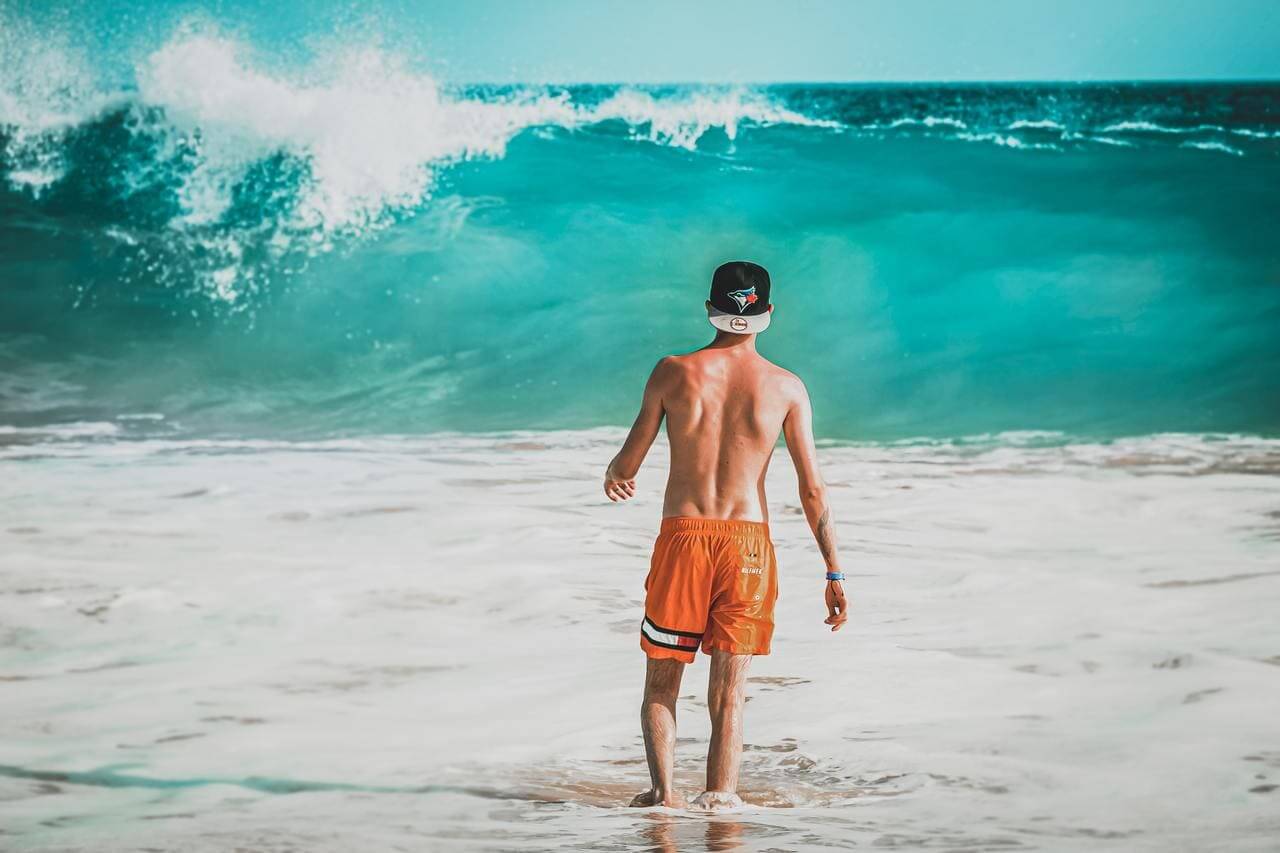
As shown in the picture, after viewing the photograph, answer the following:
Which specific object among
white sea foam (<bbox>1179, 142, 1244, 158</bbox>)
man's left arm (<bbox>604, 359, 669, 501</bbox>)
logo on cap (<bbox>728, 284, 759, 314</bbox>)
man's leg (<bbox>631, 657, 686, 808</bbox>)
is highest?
white sea foam (<bbox>1179, 142, 1244, 158</bbox>)

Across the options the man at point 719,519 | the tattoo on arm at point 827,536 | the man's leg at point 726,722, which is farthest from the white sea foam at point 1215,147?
the man's leg at point 726,722

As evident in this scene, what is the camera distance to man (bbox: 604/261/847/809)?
2.23 meters

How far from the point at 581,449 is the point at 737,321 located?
4.78 meters

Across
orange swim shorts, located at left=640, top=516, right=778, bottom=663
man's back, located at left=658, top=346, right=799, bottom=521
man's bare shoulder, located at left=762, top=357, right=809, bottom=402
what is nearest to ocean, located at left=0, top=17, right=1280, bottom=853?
orange swim shorts, located at left=640, top=516, right=778, bottom=663

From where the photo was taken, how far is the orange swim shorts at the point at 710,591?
222 cm

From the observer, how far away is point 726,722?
2.23 meters

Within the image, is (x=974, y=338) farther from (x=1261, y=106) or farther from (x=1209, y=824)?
(x=1209, y=824)

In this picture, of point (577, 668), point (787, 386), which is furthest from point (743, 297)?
point (577, 668)

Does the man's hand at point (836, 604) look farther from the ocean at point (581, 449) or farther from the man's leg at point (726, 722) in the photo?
the ocean at point (581, 449)

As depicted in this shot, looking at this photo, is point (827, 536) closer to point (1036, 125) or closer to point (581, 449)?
point (581, 449)

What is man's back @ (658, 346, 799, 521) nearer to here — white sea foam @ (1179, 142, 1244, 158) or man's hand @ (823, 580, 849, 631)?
man's hand @ (823, 580, 849, 631)

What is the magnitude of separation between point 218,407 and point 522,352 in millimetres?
2180

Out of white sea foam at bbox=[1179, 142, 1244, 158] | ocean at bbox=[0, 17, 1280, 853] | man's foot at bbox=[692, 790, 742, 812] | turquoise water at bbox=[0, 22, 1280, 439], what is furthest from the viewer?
white sea foam at bbox=[1179, 142, 1244, 158]

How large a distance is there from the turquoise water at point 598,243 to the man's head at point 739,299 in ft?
19.9
